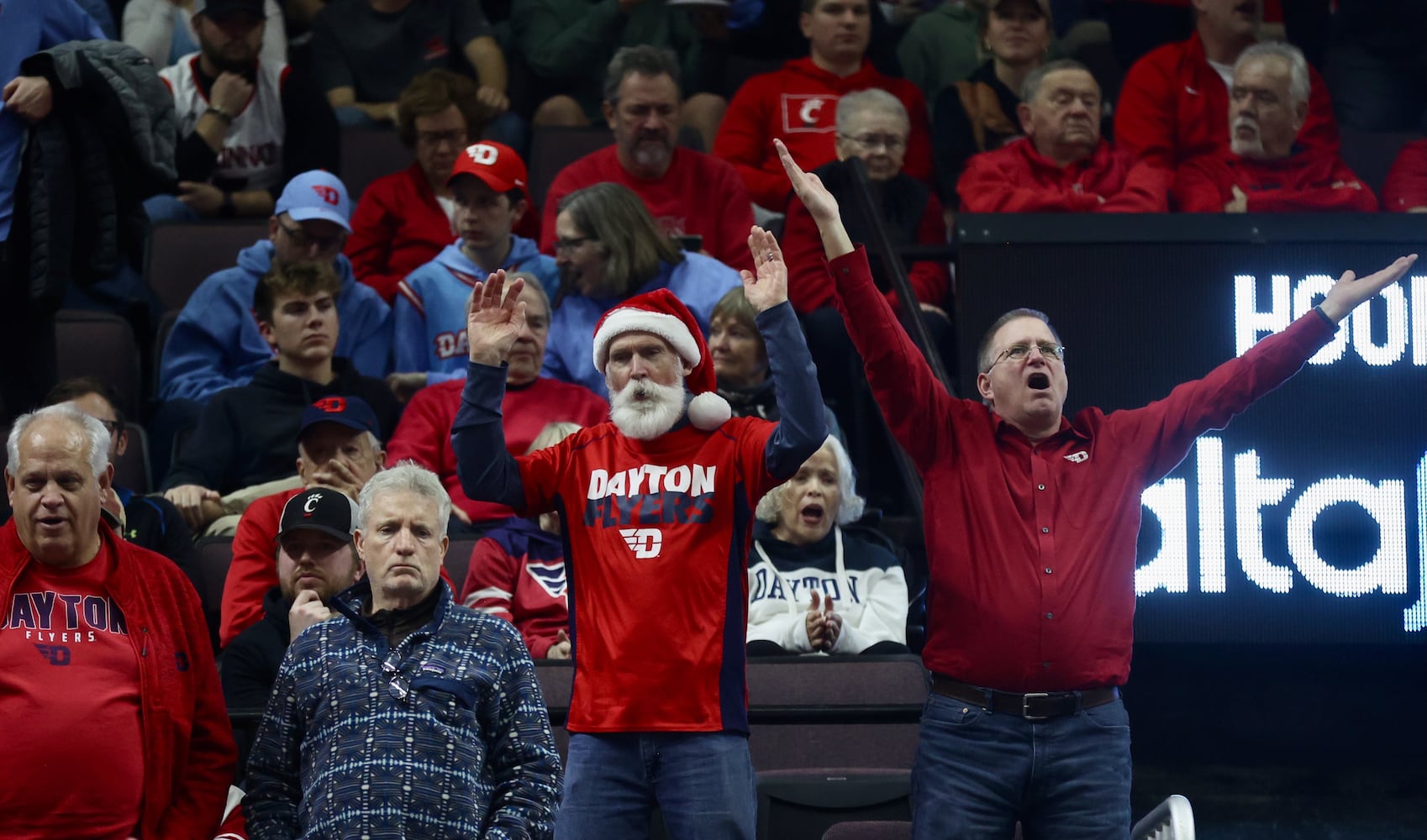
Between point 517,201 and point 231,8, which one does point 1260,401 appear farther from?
point 231,8

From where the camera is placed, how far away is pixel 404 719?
4.30 metres

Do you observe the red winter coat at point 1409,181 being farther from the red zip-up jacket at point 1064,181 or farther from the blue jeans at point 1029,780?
the blue jeans at point 1029,780

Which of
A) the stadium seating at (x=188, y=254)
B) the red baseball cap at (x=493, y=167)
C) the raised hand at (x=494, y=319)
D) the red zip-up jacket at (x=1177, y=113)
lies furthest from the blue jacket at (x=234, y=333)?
the red zip-up jacket at (x=1177, y=113)

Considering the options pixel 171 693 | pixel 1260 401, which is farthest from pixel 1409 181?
pixel 171 693

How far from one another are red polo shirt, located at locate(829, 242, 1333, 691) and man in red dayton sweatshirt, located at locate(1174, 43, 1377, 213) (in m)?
2.30

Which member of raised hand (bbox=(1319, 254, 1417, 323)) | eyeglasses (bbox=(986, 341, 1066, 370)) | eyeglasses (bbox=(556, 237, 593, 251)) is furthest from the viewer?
eyeglasses (bbox=(556, 237, 593, 251))

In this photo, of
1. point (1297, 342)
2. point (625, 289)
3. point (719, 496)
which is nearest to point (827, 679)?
point (719, 496)

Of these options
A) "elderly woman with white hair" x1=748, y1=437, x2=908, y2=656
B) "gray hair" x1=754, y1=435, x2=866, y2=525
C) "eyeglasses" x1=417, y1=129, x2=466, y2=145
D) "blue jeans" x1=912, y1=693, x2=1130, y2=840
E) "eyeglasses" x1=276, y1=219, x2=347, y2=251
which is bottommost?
"blue jeans" x1=912, y1=693, x2=1130, y2=840

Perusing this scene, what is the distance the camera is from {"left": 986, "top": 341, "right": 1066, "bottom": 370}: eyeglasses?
4680 mm

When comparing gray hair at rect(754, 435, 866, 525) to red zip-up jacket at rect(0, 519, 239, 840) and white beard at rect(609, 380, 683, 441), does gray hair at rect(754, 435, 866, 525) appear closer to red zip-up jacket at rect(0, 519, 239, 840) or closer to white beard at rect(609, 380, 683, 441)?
white beard at rect(609, 380, 683, 441)

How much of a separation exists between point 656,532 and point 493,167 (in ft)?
10.8

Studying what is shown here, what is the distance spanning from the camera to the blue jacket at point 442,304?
7375mm

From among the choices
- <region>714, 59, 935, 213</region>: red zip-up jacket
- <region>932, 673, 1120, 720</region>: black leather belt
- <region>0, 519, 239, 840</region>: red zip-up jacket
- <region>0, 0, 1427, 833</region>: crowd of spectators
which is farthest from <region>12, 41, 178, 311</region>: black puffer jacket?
<region>932, 673, 1120, 720</region>: black leather belt

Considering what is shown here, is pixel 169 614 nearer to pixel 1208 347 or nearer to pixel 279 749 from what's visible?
pixel 279 749
